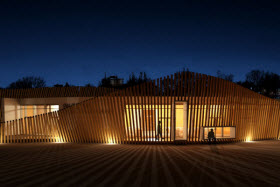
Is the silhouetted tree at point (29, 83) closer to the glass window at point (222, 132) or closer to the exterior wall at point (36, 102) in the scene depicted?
the exterior wall at point (36, 102)

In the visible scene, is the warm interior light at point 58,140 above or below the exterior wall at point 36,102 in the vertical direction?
below

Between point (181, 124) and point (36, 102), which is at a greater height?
point (36, 102)

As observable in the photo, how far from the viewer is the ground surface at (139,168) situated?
15.9 feet

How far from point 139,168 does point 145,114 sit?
14.9ft

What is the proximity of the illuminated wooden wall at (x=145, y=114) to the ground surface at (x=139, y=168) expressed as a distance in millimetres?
2347

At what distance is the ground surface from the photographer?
15.9 feet

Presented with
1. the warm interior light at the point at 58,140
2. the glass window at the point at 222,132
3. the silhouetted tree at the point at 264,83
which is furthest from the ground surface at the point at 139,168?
the silhouetted tree at the point at 264,83

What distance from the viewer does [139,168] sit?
5.87 meters

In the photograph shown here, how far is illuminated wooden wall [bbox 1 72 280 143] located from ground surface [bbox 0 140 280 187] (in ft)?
7.70

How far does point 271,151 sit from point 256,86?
30.3 m

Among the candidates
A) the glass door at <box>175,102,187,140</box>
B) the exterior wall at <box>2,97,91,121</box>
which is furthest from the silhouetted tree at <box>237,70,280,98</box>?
the exterior wall at <box>2,97,91,121</box>

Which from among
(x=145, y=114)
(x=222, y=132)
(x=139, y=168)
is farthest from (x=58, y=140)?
(x=222, y=132)

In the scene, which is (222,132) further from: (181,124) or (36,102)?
(36,102)

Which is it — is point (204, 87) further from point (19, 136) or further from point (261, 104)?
point (19, 136)
